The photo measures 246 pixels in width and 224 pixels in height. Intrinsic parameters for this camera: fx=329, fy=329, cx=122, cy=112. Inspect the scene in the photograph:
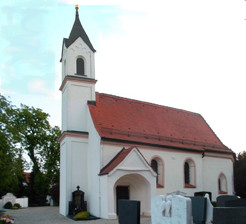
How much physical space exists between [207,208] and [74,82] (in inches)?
571

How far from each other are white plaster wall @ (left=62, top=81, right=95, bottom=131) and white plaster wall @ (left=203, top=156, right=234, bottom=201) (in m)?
10.8

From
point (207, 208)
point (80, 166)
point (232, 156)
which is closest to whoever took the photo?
point (207, 208)

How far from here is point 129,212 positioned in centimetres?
1312

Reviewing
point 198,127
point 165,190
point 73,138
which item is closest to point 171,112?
point 198,127

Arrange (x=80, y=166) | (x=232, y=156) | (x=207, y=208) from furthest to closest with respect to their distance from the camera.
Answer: (x=232, y=156) < (x=80, y=166) < (x=207, y=208)

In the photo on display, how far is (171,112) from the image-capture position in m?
30.5

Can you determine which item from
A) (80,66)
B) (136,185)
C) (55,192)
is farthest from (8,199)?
(136,185)

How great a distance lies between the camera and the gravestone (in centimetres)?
2175

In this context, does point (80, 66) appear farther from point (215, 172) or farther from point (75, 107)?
point (215, 172)

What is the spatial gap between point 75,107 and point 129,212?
12.9 m

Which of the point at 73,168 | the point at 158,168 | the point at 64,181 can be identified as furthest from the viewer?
the point at 158,168

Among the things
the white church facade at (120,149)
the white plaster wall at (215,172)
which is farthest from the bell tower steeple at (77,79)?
the white plaster wall at (215,172)

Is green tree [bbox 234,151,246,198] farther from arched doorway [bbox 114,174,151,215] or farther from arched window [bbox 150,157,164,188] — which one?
→ arched doorway [bbox 114,174,151,215]

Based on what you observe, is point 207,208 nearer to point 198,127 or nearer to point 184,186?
point 184,186
